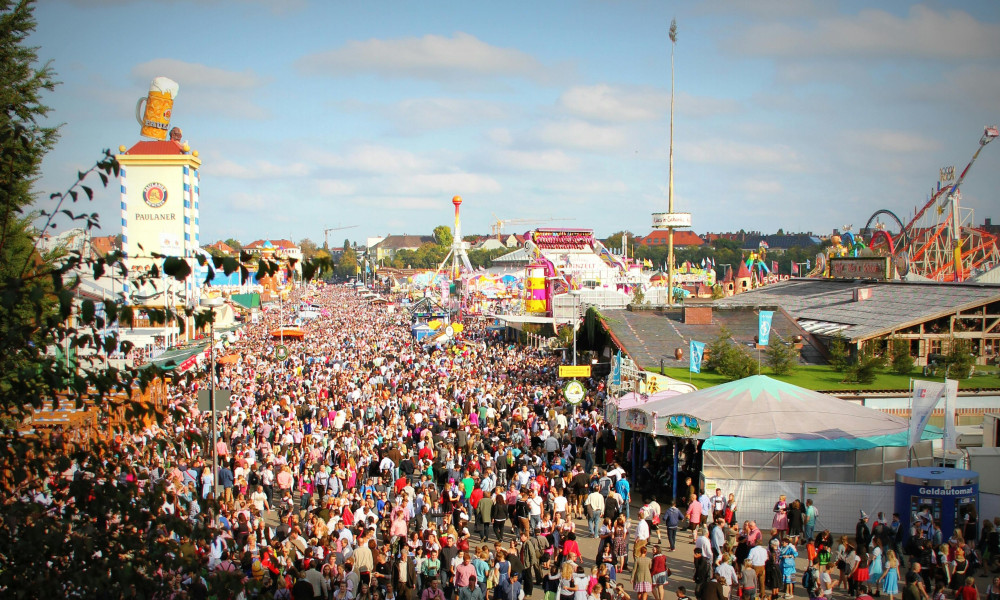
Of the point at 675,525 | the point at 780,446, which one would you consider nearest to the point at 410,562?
the point at 675,525

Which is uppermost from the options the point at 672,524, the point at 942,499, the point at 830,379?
the point at 830,379

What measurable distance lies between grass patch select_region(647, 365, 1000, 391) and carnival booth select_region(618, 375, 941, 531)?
8453 mm

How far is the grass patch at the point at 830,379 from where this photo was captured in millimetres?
25891

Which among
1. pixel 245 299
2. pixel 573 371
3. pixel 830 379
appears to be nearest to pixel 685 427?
pixel 573 371

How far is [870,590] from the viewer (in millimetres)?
12328

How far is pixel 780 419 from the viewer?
1681 centimetres

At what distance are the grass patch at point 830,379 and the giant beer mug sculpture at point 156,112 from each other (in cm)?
4029

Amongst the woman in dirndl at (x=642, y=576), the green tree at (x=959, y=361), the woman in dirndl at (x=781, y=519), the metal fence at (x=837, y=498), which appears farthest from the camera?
the green tree at (x=959, y=361)

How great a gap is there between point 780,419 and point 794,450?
1138mm

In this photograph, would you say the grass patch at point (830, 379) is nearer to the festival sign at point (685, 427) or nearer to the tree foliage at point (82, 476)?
the festival sign at point (685, 427)

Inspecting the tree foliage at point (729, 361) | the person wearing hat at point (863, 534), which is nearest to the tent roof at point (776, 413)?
the person wearing hat at point (863, 534)

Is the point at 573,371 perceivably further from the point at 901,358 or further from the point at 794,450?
the point at 901,358

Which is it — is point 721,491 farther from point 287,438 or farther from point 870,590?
point 287,438

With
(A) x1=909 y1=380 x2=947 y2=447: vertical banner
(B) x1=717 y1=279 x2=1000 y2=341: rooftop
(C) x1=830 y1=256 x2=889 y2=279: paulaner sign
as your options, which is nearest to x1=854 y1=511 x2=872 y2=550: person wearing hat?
(A) x1=909 y1=380 x2=947 y2=447: vertical banner
